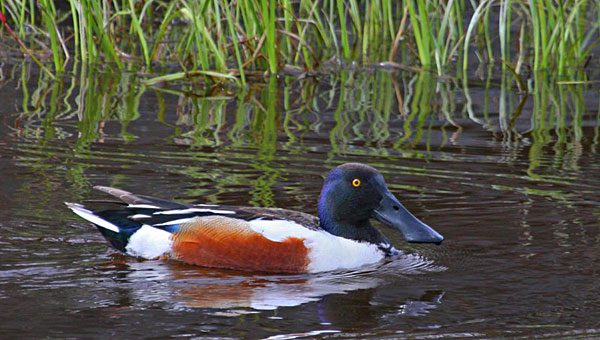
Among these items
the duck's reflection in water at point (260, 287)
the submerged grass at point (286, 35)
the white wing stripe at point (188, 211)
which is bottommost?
the duck's reflection in water at point (260, 287)

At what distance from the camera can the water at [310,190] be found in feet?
17.9

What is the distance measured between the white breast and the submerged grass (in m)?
4.42

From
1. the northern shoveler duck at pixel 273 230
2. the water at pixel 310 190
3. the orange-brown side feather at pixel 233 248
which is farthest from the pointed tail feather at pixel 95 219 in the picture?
the orange-brown side feather at pixel 233 248

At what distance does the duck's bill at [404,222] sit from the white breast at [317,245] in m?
0.26

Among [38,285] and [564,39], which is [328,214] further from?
[564,39]

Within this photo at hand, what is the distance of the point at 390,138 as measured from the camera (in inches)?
372

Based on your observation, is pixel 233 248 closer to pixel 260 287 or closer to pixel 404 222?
pixel 260 287

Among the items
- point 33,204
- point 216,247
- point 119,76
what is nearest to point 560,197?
point 216,247

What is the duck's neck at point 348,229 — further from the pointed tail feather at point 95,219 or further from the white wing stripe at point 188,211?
the pointed tail feather at point 95,219

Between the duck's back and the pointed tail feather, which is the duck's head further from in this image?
the pointed tail feather

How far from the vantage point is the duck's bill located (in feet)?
21.1

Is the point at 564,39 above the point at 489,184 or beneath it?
above

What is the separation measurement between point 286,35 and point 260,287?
6.41 meters

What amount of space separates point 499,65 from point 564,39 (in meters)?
2.25
